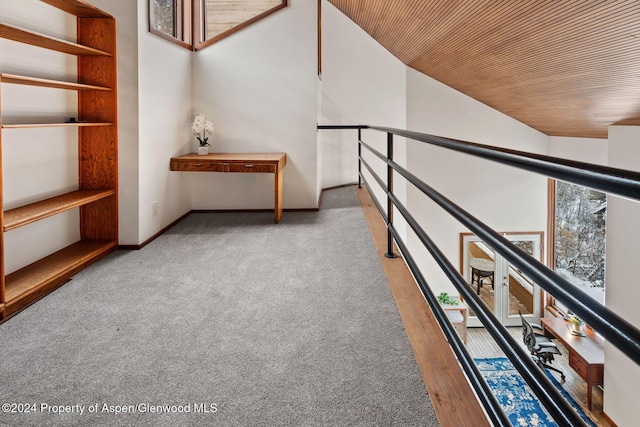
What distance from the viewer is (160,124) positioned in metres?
3.52

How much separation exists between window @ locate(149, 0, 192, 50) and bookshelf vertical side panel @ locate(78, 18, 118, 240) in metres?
0.48

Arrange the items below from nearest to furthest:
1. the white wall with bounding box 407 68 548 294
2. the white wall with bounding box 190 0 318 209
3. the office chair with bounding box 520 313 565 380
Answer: the white wall with bounding box 190 0 318 209 → the office chair with bounding box 520 313 565 380 → the white wall with bounding box 407 68 548 294

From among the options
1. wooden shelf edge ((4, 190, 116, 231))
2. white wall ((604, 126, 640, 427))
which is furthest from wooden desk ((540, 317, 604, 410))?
wooden shelf edge ((4, 190, 116, 231))

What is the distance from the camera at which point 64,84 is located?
2381 millimetres

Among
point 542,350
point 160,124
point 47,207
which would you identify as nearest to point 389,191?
point 47,207

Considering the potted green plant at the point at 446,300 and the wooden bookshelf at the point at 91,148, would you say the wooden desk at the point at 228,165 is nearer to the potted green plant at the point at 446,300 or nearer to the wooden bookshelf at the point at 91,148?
the wooden bookshelf at the point at 91,148

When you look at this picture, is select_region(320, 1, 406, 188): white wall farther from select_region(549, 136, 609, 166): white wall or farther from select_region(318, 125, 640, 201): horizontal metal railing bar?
select_region(318, 125, 640, 201): horizontal metal railing bar

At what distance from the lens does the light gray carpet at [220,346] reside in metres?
1.26

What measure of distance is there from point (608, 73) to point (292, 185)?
2.93 m

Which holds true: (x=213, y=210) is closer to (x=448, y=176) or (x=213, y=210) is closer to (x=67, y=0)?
(x=67, y=0)

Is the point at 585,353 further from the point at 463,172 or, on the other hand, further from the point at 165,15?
the point at 165,15

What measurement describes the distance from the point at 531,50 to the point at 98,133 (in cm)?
355

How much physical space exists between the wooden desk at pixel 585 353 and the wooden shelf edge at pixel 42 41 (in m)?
6.27

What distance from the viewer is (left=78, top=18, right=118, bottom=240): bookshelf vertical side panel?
9.39 ft
